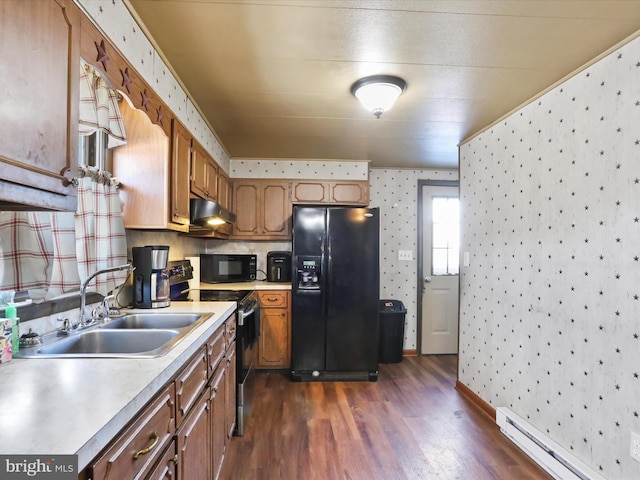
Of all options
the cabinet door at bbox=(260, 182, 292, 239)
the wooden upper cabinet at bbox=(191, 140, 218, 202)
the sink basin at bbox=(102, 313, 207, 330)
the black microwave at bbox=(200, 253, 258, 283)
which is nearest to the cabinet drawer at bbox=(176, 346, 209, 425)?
the sink basin at bbox=(102, 313, 207, 330)

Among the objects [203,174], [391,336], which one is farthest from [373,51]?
[391,336]

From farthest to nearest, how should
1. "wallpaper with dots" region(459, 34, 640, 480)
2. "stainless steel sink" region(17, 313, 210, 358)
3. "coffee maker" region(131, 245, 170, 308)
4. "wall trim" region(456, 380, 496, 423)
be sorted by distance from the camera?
"wall trim" region(456, 380, 496, 423), "coffee maker" region(131, 245, 170, 308), "wallpaper with dots" region(459, 34, 640, 480), "stainless steel sink" region(17, 313, 210, 358)

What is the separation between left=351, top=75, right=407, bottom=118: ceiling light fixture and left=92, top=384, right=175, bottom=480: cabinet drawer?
185 centimetres

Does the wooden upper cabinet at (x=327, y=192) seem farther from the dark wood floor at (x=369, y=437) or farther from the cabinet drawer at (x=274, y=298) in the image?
the dark wood floor at (x=369, y=437)

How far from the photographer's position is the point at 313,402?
9.25 feet

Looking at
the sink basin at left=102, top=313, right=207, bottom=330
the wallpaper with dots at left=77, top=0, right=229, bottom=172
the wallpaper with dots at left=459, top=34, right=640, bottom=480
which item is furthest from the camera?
the sink basin at left=102, top=313, right=207, bottom=330

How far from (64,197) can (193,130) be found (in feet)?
5.11

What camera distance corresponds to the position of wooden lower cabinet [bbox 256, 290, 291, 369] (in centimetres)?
338

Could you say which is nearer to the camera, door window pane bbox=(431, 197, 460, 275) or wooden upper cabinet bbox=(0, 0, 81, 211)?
wooden upper cabinet bbox=(0, 0, 81, 211)

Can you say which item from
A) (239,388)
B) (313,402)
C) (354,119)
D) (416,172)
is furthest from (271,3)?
(416,172)

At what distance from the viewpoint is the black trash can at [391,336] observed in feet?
12.3

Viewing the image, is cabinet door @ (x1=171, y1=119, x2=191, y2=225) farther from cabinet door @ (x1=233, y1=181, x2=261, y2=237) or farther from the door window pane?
the door window pane

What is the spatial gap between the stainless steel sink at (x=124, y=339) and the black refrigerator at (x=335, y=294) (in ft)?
5.34

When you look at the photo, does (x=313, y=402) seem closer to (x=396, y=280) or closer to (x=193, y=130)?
(x=396, y=280)
